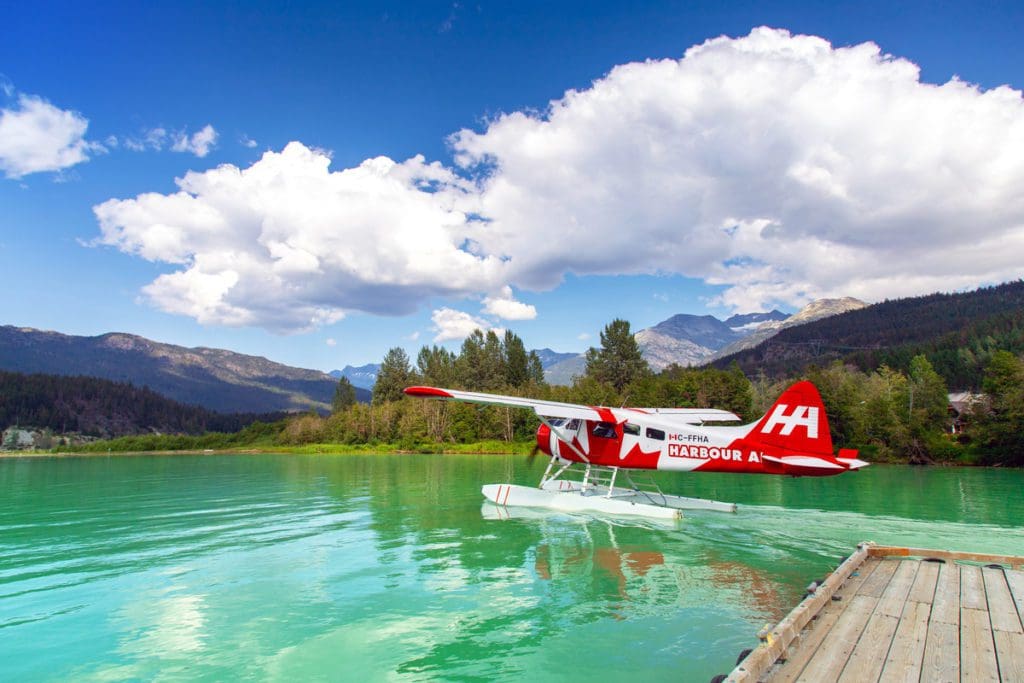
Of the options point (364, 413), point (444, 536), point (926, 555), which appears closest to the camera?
point (926, 555)

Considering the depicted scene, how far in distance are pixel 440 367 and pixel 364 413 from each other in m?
14.1

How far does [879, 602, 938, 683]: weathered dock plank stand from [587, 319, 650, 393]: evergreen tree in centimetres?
7883

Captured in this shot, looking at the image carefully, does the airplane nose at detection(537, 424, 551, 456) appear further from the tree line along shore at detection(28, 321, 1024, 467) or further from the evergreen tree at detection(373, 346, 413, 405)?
the evergreen tree at detection(373, 346, 413, 405)

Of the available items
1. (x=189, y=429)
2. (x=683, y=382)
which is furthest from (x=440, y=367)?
(x=189, y=429)

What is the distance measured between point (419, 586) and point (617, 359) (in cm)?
7837

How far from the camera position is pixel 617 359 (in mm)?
86250

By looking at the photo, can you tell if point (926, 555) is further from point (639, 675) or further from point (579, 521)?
point (579, 521)

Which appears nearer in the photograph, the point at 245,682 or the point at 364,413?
the point at 245,682

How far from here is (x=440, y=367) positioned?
95750mm

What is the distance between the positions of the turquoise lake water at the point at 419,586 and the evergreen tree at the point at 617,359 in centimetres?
6470

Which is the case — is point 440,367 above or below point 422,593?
above

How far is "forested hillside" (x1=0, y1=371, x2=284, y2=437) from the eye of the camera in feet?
508

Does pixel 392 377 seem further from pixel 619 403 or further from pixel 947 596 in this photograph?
pixel 947 596

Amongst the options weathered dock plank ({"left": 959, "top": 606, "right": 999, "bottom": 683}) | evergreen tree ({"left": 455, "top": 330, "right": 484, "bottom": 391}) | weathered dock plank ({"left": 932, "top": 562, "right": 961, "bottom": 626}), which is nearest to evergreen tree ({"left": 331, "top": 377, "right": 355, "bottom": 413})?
evergreen tree ({"left": 455, "top": 330, "right": 484, "bottom": 391})
